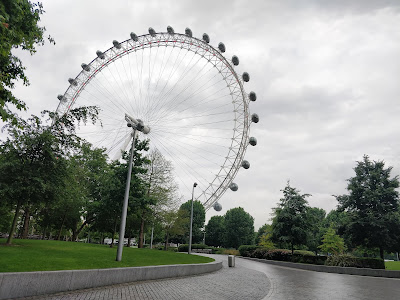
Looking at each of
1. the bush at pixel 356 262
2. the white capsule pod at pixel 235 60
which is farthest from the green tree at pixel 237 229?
the white capsule pod at pixel 235 60

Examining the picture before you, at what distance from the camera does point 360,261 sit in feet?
82.3

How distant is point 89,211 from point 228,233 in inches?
2179

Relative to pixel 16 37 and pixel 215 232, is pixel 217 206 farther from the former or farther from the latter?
pixel 215 232

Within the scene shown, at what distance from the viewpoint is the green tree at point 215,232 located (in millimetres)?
93400

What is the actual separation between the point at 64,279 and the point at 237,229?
79.3 meters

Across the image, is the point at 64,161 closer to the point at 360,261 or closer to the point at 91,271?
the point at 91,271

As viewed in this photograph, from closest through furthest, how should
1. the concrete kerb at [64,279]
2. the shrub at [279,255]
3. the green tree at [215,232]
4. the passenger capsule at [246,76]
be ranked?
the concrete kerb at [64,279] → the passenger capsule at [246,76] → the shrub at [279,255] → the green tree at [215,232]

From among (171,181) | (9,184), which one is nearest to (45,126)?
(9,184)

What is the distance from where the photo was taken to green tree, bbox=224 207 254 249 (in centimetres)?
8481

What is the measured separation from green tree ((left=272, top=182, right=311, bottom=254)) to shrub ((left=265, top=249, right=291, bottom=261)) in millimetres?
1053

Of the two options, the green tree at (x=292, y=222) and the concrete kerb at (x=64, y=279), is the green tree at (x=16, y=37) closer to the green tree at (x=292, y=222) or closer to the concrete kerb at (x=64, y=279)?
the concrete kerb at (x=64, y=279)

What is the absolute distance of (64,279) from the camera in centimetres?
987

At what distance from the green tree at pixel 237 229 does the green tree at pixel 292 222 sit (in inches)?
1978

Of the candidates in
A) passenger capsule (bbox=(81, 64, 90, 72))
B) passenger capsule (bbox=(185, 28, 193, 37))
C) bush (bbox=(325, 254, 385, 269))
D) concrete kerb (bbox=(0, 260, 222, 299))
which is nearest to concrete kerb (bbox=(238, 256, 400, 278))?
bush (bbox=(325, 254, 385, 269))
